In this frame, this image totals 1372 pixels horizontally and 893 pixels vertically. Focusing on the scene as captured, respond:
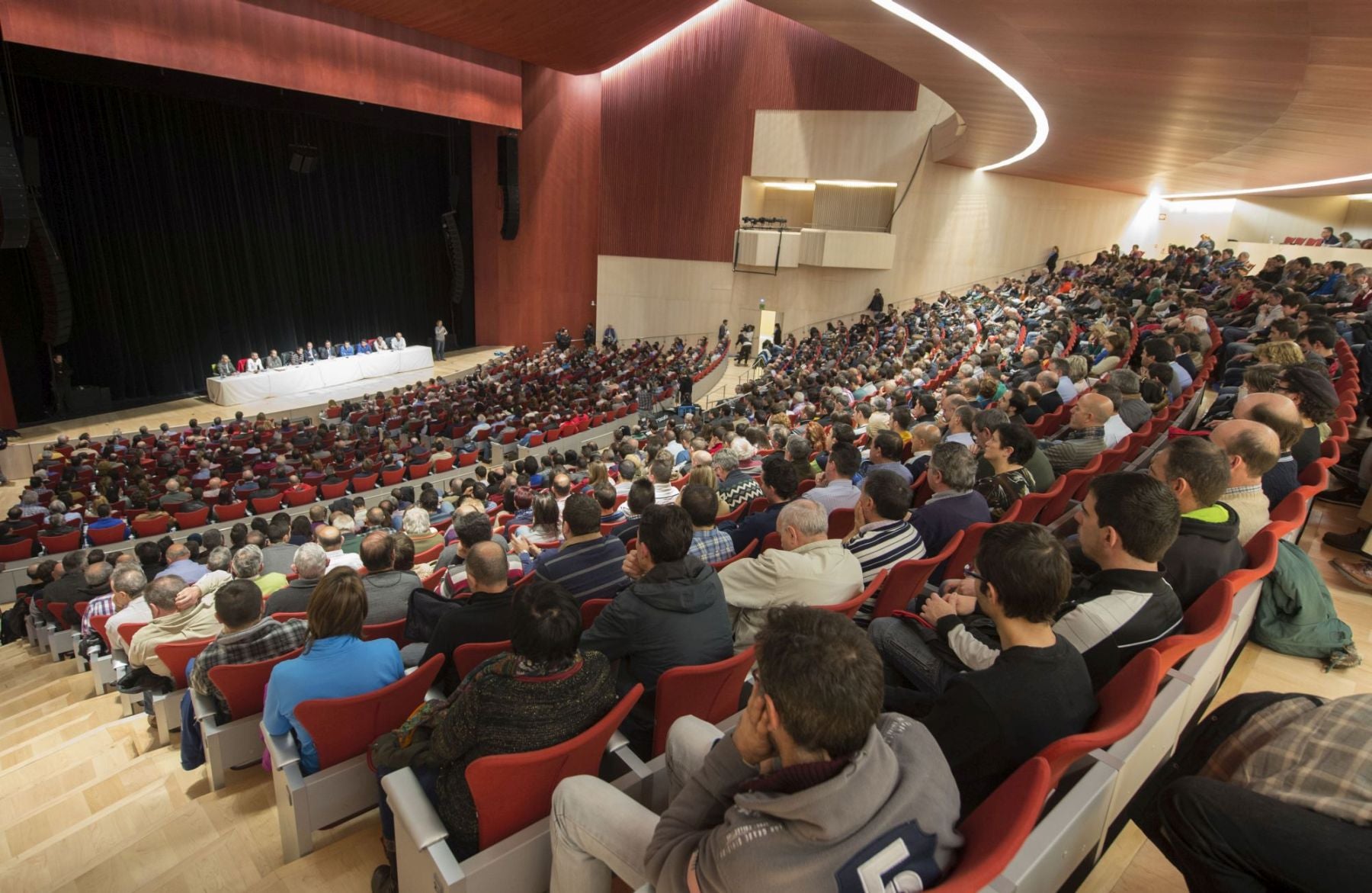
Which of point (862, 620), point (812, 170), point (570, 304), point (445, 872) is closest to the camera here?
point (445, 872)

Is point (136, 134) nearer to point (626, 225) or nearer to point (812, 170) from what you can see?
point (626, 225)

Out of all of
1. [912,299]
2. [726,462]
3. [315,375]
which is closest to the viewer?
[726,462]

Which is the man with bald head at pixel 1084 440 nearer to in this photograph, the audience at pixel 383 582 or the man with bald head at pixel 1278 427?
the man with bald head at pixel 1278 427

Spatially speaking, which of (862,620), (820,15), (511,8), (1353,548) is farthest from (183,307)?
(1353,548)

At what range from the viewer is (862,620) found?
279 centimetres

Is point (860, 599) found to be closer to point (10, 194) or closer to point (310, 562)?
point (310, 562)

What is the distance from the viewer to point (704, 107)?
20.6 m

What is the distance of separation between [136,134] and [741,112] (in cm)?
1420

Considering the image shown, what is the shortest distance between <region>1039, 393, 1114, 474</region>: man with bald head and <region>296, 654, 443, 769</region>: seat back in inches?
151

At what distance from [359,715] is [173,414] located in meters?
14.7

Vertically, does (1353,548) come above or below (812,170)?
below

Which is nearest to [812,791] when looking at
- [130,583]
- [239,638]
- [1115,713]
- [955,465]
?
[1115,713]

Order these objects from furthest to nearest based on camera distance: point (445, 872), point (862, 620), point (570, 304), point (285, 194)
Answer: point (570, 304) → point (285, 194) → point (862, 620) → point (445, 872)

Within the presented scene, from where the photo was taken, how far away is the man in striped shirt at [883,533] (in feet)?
9.50
